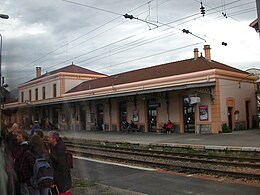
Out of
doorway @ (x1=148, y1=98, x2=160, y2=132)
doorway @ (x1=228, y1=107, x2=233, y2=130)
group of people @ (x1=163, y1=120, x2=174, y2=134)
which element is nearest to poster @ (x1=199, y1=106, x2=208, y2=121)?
doorway @ (x1=228, y1=107, x2=233, y2=130)

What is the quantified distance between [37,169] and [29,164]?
0.24 meters

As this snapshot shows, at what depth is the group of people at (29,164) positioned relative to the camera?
15.1ft

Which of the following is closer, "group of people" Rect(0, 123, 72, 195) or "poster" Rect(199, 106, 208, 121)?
"group of people" Rect(0, 123, 72, 195)

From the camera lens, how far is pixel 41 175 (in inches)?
187

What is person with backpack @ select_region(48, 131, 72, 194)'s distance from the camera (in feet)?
18.0

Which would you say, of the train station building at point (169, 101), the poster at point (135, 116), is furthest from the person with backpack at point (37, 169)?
the poster at point (135, 116)

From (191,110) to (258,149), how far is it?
37.9ft

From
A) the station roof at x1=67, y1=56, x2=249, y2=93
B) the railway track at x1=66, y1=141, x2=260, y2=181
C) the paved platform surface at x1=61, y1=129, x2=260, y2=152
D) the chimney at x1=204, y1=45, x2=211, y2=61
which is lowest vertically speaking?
the railway track at x1=66, y1=141, x2=260, y2=181

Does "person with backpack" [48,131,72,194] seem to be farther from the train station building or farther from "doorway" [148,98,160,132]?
"doorway" [148,98,160,132]

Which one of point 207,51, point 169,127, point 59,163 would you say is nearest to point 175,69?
point 207,51

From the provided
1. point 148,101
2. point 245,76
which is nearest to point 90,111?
point 148,101

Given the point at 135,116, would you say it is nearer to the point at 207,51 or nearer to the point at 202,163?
the point at 207,51

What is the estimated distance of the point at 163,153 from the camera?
50.4ft

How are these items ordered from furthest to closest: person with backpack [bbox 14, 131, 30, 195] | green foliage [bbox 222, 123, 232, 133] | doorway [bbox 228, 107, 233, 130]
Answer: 1. doorway [bbox 228, 107, 233, 130]
2. green foliage [bbox 222, 123, 232, 133]
3. person with backpack [bbox 14, 131, 30, 195]
